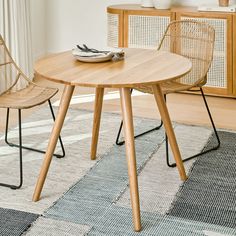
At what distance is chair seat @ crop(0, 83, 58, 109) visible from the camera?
2951 mm

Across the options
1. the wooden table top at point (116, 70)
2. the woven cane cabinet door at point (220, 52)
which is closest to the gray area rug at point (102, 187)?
the wooden table top at point (116, 70)

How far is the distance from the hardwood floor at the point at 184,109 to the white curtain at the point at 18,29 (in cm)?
60

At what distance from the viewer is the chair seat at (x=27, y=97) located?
2.95 m

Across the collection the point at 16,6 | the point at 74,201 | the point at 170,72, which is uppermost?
the point at 16,6

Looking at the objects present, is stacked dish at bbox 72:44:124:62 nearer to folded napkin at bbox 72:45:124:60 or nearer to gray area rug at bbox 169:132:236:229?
folded napkin at bbox 72:45:124:60

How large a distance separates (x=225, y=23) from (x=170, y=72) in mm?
1962

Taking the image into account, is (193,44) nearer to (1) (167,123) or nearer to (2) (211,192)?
(1) (167,123)

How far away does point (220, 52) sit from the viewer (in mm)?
4434

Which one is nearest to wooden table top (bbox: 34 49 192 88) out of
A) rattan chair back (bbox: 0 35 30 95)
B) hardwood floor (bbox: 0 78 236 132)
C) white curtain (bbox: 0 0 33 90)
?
rattan chair back (bbox: 0 35 30 95)

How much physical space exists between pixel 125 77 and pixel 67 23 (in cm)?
313

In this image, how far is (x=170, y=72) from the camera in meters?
2.58

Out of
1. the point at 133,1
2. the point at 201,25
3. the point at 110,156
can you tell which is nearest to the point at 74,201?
the point at 110,156

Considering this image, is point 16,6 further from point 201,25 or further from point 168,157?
point 168,157

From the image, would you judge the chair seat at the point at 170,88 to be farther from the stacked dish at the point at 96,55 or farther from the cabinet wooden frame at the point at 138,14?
the cabinet wooden frame at the point at 138,14
